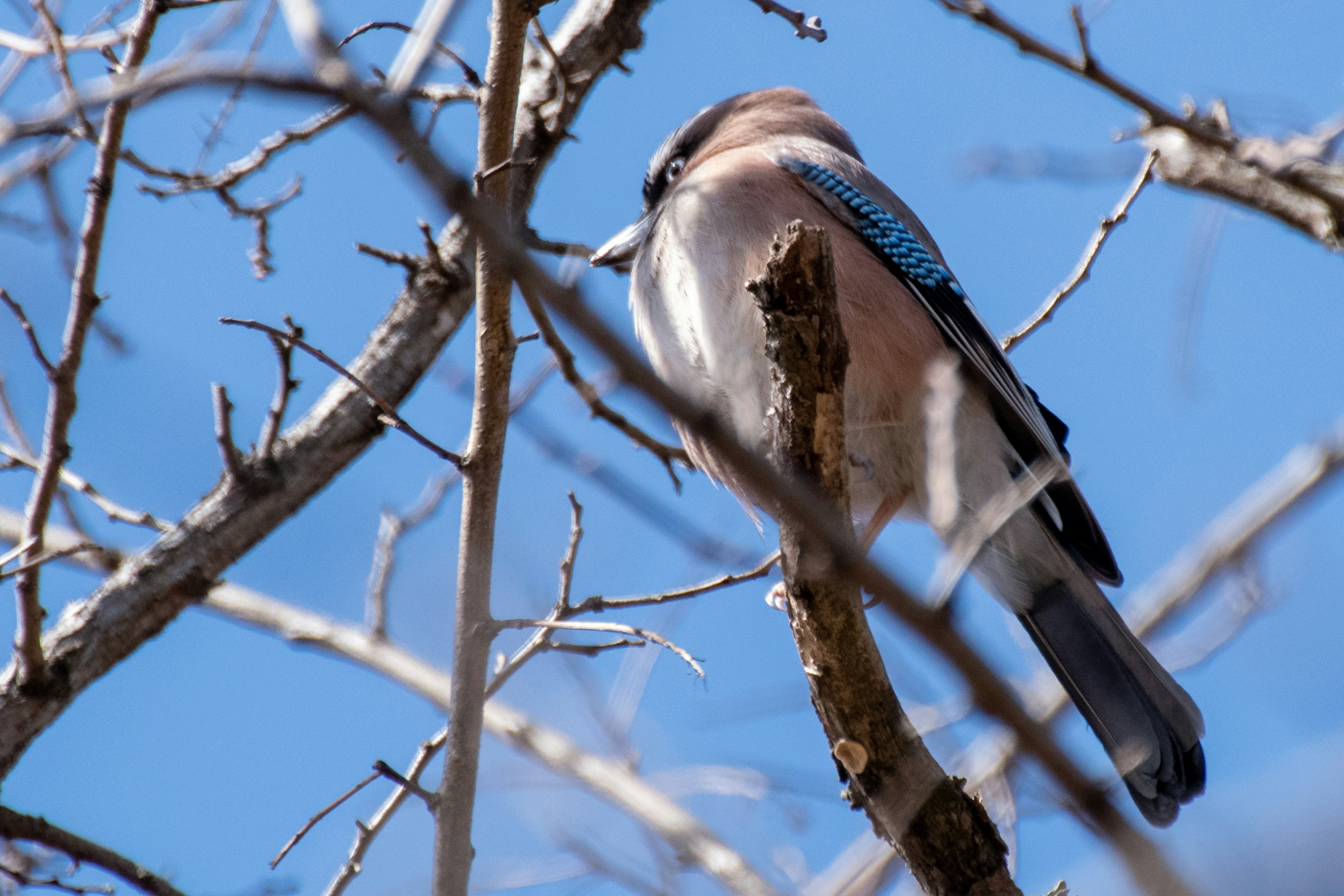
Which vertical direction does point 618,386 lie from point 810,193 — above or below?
below

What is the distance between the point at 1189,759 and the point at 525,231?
2.33 metres

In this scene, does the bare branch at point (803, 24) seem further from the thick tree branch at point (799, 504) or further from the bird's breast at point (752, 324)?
the thick tree branch at point (799, 504)

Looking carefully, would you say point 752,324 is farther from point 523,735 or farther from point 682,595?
point 523,735

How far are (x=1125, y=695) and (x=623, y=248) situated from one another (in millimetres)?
2243

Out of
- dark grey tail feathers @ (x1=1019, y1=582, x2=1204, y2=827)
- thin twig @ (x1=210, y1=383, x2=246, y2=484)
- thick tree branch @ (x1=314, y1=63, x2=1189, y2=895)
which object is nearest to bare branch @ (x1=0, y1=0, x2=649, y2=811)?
thin twig @ (x1=210, y1=383, x2=246, y2=484)

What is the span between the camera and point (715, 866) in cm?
418

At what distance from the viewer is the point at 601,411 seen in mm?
3854

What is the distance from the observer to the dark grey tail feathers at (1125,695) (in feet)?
10.2

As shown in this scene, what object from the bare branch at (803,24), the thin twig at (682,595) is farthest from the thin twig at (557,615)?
the bare branch at (803,24)

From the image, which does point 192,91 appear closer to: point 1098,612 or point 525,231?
point 525,231

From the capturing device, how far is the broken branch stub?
2467 mm

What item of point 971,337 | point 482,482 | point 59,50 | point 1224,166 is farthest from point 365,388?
point 1224,166

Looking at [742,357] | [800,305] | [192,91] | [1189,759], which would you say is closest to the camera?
[192,91]

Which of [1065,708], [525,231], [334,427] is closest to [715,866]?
[334,427]
